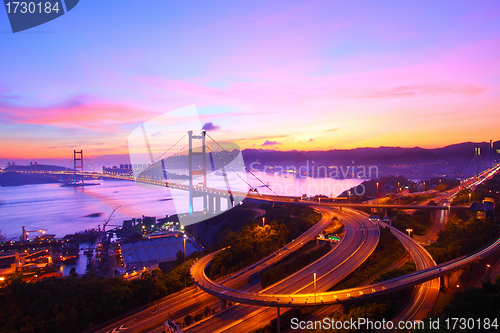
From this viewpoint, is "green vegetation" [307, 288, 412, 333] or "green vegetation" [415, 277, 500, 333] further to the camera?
"green vegetation" [307, 288, 412, 333]

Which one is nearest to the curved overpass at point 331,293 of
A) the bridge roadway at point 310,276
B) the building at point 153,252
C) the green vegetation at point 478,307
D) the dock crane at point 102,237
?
the bridge roadway at point 310,276

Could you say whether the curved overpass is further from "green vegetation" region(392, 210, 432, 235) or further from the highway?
"green vegetation" region(392, 210, 432, 235)

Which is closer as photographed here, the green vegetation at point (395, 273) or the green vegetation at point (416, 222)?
the green vegetation at point (395, 273)

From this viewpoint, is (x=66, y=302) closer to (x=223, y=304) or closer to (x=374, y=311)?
(x=223, y=304)

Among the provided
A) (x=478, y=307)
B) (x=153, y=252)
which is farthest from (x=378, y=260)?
(x=153, y=252)

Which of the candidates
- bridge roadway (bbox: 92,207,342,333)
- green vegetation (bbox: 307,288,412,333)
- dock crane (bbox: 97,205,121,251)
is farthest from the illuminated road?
dock crane (bbox: 97,205,121,251)

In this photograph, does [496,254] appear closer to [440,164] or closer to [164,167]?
[164,167]

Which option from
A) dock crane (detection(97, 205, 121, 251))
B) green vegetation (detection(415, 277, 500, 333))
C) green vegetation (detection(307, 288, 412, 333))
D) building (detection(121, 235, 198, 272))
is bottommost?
dock crane (detection(97, 205, 121, 251))

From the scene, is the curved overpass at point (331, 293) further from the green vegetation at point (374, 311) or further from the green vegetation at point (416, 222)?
the green vegetation at point (416, 222)
